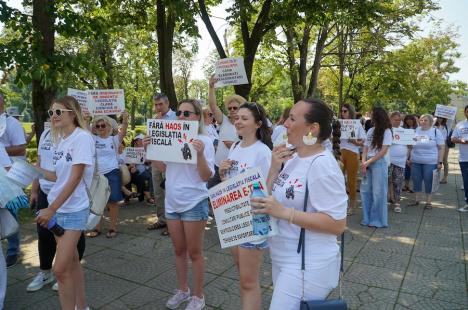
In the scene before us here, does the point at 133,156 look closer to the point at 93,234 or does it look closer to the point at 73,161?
the point at 93,234

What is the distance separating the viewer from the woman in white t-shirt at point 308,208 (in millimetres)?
2090

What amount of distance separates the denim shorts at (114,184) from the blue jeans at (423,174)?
625 centimetres

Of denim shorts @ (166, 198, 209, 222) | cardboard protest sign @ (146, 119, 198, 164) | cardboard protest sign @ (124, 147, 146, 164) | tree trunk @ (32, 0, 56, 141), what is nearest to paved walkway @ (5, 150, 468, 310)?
denim shorts @ (166, 198, 209, 222)

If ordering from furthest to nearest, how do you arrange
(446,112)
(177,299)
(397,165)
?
(446,112) → (397,165) → (177,299)

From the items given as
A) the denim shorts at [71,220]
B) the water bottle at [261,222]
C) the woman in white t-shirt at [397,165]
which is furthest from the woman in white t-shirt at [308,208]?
the woman in white t-shirt at [397,165]

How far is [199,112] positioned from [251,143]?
773 millimetres

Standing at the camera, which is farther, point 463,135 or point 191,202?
point 463,135

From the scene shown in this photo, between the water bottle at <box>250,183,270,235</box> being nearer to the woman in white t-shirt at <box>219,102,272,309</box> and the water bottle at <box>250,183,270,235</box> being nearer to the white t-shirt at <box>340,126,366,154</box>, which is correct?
the woman in white t-shirt at <box>219,102,272,309</box>

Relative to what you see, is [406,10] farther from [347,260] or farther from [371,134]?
[347,260]

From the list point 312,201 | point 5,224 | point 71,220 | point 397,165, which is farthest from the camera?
point 397,165

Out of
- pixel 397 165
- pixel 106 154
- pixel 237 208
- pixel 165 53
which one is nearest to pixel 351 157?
pixel 397 165

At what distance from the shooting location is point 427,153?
8164mm

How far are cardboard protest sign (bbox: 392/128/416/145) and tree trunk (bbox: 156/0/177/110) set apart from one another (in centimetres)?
512

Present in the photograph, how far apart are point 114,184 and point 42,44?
2.96m
